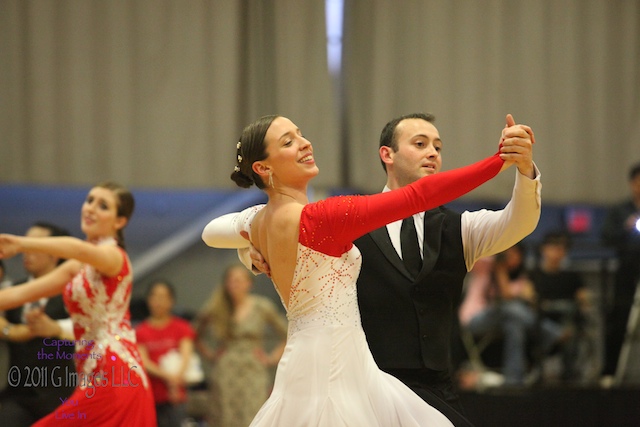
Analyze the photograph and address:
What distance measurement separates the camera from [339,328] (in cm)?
265

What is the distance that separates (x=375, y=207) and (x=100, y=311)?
1.71 meters

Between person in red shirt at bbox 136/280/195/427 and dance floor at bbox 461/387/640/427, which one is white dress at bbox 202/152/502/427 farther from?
person in red shirt at bbox 136/280/195/427

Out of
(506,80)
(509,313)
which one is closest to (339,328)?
(509,313)

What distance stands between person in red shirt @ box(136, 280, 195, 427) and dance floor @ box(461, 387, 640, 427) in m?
2.05

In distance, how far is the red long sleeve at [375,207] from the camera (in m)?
2.55

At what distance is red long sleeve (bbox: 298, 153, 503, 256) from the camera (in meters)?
2.55

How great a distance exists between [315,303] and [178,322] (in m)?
3.96

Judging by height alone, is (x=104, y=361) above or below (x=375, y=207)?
below

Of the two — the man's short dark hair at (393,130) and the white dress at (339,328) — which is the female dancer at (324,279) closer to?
the white dress at (339,328)

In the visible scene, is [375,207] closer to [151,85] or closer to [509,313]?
[509,313]

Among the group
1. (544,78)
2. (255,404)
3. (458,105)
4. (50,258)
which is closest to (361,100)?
(458,105)

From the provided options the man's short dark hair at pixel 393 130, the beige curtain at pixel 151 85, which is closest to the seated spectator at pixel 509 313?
the beige curtain at pixel 151 85

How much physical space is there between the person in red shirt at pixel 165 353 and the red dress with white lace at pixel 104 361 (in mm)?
2306

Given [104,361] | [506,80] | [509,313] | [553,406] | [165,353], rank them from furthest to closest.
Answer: [506,80] < [165,353] < [509,313] < [553,406] < [104,361]
